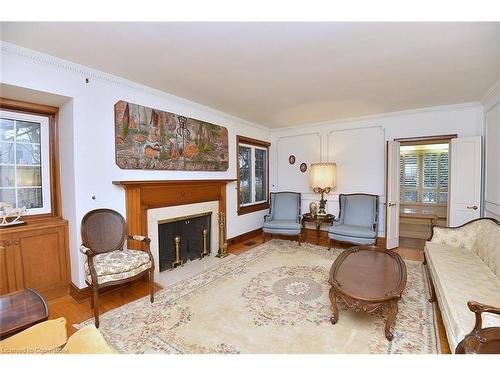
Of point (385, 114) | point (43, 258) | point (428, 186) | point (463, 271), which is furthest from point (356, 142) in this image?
point (43, 258)

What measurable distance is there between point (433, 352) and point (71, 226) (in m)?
3.31

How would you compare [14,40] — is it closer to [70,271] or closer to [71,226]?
[71,226]

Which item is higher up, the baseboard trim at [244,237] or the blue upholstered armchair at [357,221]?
the blue upholstered armchair at [357,221]

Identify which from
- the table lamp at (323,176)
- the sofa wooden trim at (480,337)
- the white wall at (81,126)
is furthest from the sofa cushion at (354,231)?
the white wall at (81,126)

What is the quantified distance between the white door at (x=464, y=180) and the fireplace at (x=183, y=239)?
3687 mm

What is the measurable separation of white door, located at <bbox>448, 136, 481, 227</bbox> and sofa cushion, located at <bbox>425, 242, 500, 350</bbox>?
36.8 inches

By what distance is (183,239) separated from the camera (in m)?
3.50

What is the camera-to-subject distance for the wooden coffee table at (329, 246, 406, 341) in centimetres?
178

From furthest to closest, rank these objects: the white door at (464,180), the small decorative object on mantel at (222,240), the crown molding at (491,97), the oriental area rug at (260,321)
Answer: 1. the small decorative object on mantel at (222,240)
2. the white door at (464,180)
3. the crown molding at (491,97)
4. the oriental area rug at (260,321)

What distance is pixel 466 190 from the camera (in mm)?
3416

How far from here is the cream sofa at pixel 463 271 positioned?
4.99 feet

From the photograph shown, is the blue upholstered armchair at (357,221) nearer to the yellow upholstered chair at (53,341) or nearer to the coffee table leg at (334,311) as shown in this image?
the coffee table leg at (334,311)

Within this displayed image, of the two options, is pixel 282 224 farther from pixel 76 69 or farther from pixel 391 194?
pixel 76 69

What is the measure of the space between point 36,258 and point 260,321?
2.23 m
